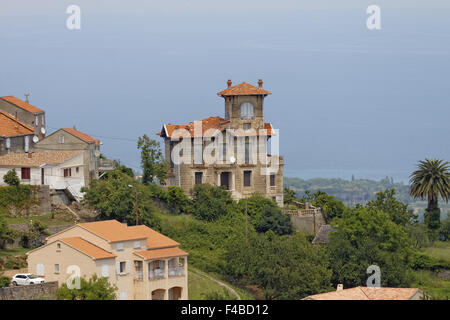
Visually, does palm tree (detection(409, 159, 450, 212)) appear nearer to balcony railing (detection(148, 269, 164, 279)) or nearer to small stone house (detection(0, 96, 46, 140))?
small stone house (detection(0, 96, 46, 140))

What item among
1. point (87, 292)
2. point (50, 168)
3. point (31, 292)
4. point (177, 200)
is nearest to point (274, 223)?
point (177, 200)

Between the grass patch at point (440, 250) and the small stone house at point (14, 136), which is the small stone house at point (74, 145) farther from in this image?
the grass patch at point (440, 250)

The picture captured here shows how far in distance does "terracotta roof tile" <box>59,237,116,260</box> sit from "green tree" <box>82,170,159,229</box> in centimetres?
1329

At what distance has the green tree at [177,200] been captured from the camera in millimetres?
79062

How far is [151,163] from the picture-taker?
82375mm

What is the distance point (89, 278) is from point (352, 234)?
2496cm

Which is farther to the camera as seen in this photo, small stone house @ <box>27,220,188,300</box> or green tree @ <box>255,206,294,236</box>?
green tree @ <box>255,206,294,236</box>

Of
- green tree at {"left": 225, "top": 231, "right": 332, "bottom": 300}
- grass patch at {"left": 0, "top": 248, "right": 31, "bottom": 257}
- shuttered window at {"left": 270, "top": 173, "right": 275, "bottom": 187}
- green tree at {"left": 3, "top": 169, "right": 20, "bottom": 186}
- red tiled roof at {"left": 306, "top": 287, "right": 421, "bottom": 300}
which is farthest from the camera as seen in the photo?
shuttered window at {"left": 270, "top": 173, "right": 275, "bottom": 187}

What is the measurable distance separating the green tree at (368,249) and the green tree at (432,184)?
389 inches

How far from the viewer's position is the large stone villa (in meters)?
83.3

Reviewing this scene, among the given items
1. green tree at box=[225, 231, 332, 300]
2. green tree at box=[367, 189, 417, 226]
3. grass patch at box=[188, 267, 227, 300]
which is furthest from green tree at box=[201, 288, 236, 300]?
green tree at box=[367, 189, 417, 226]

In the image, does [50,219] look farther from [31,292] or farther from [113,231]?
[31,292]

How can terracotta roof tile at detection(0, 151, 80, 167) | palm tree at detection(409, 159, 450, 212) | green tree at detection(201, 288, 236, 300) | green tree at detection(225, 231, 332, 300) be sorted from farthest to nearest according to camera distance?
palm tree at detection(409, 159, 450, 212), terracotta roof tile at detection(0, 151, 80, 167), green tree at detection(225, 231, 332, 300), green tree at detection(201, 288, 236, 300)
